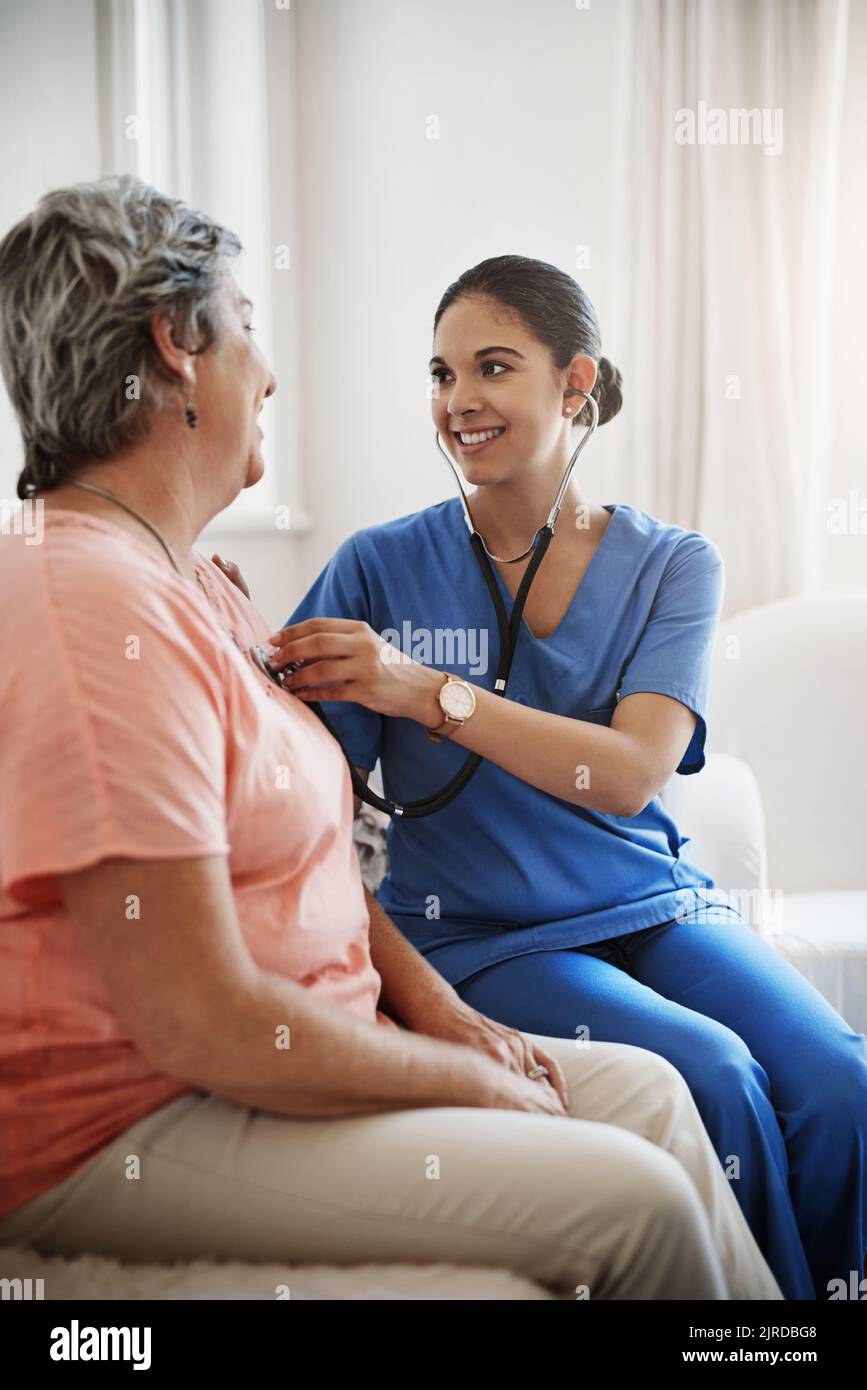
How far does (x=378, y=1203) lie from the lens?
87 centimetres

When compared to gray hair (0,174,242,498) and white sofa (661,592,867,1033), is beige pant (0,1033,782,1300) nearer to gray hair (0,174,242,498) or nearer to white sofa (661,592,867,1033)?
gray hair (0,174,242,498)

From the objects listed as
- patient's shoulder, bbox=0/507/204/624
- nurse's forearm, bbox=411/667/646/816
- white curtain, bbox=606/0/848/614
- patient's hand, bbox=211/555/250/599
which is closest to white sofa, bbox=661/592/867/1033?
→ white curtain, bbox=606/0/848/614

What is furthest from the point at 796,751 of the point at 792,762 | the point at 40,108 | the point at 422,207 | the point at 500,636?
the point at 40,108

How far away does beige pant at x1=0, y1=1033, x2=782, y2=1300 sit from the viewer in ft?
2.84

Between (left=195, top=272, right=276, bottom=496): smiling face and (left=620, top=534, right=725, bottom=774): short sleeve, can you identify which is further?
(left=620, top=534, right=725, bottom=774): short sleeve

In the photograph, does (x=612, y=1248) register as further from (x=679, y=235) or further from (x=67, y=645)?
(x=679, y=235)

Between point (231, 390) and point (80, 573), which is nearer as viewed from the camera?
point (80, 573)

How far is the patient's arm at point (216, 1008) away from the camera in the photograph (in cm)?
79

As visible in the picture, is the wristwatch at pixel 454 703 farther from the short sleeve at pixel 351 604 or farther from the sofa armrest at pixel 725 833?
the sofa armrest at pixel 725 833

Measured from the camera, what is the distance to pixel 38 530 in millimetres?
890

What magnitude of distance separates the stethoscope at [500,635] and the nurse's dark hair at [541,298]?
0.06m

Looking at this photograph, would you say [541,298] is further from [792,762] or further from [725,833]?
[792,762]

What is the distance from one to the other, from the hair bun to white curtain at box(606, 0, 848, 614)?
1026 mm

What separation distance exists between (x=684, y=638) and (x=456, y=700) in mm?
327
